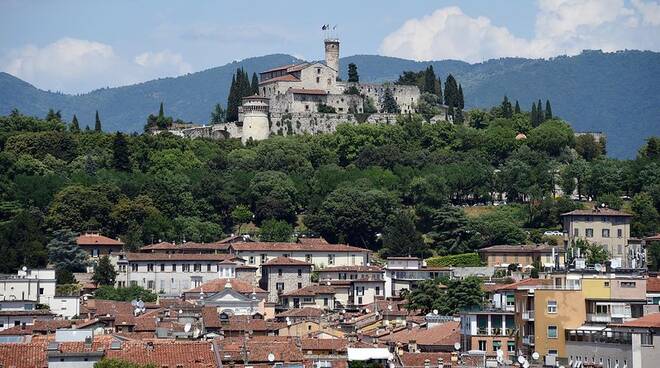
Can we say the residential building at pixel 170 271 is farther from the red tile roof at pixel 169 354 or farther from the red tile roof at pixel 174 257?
the red tile roof at pixel 169 354

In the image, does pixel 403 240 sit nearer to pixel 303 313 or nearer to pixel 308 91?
pixel 303 313

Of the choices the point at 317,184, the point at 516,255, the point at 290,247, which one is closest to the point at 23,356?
the point at 290,247

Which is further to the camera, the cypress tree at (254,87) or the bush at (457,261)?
the cypress tree at (254,87)

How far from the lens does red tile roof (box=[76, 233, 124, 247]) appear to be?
332 ft

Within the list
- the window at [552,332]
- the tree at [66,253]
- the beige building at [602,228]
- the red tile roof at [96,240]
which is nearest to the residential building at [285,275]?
the tree at [66,253]

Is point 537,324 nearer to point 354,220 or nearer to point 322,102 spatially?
point 354,220

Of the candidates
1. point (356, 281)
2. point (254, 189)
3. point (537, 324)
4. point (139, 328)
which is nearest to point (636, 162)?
point (254, 189)

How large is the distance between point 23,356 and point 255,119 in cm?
9583

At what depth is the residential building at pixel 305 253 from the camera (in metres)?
100

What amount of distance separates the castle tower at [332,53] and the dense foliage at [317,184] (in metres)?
12.0

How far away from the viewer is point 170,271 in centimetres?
9644

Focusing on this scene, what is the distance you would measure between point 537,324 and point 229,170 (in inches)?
3082

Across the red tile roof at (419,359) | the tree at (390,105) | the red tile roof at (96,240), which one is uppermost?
the tree at (390,105)

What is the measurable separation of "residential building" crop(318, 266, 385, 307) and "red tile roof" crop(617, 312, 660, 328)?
1878 inches
